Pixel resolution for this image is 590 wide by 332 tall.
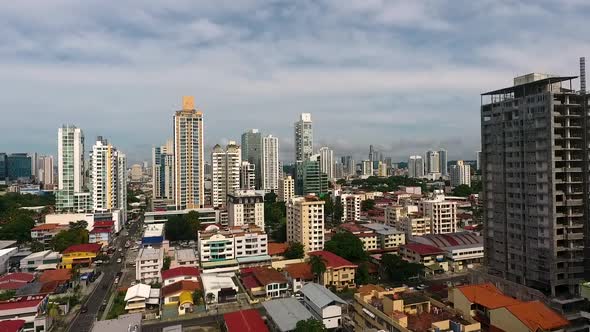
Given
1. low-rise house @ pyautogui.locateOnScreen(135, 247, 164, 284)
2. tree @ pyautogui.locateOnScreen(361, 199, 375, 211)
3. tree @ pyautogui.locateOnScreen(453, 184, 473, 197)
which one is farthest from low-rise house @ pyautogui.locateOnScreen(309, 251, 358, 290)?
tree @ pyautogui.locateOnScreen(453, 184, 473, 197)

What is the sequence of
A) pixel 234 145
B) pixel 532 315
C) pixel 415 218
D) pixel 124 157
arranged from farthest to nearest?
1. pixel 124 157
2. pixel 234 145
3. pixel 415 218
4. pixel 532 315

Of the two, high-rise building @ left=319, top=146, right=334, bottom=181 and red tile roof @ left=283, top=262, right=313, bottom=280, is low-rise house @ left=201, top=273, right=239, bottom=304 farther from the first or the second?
high-rise building @ left=319, top=146, right=334, bottom=181

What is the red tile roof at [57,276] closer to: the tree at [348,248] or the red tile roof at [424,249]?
the tree at [348,248]

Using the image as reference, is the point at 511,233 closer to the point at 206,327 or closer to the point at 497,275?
the point at 497,275

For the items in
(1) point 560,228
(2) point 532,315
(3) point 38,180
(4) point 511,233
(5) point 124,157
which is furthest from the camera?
(3) point 38,180

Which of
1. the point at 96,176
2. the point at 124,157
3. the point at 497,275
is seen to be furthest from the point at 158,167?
the point at 497,275
